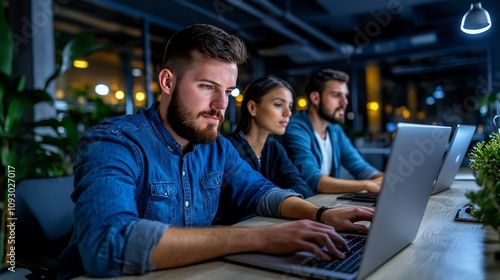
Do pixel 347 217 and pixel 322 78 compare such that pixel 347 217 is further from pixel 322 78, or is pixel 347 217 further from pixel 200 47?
pixel 322 78

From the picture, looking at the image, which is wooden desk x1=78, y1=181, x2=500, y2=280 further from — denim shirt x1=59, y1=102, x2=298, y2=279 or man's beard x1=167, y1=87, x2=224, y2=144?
man's beard x1=167, y1=87, x2=224, y2=144

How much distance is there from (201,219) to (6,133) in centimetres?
179

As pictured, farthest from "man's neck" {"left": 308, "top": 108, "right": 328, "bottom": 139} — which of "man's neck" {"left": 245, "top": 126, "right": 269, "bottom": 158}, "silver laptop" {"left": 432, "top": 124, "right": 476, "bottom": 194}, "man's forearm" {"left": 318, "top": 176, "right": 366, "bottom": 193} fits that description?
"silver laptop" {"left": 432, "top": 124, "right": 476, "bottom": 194}

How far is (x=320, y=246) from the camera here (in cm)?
89

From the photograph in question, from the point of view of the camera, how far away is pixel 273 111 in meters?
2.31

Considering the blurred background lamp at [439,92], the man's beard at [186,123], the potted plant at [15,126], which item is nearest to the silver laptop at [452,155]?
the man's beard at [186,123]

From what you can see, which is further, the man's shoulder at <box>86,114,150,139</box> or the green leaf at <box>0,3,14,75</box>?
the green leaf at <box>0,3,14,75</box>

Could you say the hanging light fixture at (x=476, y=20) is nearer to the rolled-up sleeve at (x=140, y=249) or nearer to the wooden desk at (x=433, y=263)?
the wooden desk at (x=433, y=263)

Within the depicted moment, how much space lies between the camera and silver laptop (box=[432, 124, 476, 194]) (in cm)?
160

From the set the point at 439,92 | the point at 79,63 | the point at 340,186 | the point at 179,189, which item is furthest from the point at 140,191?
the point at 439,92

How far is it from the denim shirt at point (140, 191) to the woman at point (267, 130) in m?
0.62

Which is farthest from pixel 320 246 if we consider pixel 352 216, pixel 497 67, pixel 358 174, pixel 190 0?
pixel 497 67

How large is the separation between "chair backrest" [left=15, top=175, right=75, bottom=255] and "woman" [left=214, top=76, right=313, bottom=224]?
922 millimetres

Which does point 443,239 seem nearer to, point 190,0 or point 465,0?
point 190,0
